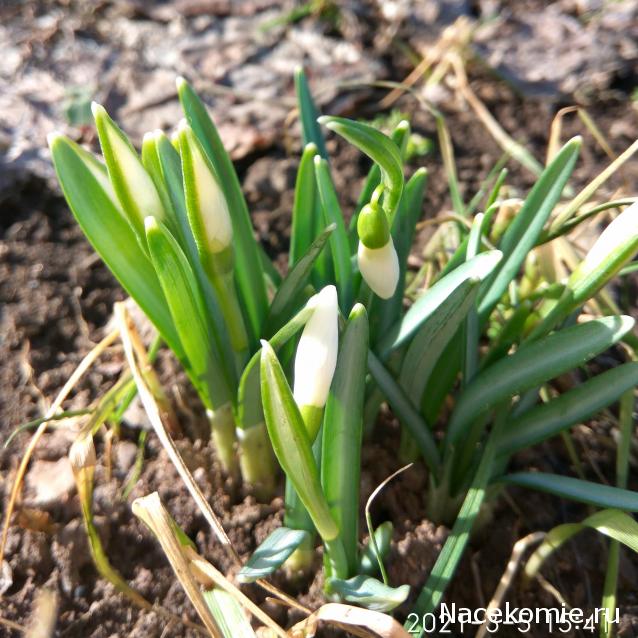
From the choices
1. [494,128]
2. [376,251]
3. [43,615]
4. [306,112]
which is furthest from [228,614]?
[494,128]

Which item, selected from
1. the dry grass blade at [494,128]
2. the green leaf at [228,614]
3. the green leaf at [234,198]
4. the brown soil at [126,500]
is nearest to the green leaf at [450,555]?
the brown soil at [126,500]

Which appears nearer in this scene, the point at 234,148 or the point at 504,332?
the point at 504,332

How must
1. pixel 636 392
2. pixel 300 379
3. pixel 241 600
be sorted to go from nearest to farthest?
1. pixel 300 379
2. pixel 241 600
3. pixel 636 392

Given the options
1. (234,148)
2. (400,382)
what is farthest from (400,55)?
(400,382)

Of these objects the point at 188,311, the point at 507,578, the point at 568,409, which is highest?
the point at 188,311

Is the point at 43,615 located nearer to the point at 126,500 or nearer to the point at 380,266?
the point at 126,500

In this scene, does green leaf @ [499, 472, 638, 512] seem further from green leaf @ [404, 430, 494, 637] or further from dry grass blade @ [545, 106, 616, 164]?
dry grass blade @ [545, 106, 616, 164]

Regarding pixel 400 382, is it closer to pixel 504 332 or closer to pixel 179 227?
pixel 504 332

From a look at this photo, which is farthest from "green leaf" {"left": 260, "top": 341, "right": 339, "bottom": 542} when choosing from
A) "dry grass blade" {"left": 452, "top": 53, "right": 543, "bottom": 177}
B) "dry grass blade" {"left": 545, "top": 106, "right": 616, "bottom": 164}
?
"dry grass blade" {"left": 452, "top": 53, "right": 543, "bottom": 177}
